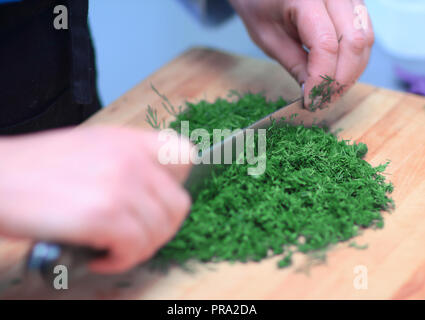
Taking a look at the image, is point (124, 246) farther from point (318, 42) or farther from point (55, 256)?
point (318, 42)

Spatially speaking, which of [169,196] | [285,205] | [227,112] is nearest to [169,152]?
[169,196]

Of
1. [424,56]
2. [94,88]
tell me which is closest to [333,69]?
[94,88]

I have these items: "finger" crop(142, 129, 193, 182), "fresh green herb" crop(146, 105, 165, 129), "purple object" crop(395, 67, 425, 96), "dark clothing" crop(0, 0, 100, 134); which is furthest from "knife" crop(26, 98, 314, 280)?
"purple object" crop(395, 67, 425, 96)

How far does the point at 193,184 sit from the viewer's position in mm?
1059

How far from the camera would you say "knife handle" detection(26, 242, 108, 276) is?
81 cm

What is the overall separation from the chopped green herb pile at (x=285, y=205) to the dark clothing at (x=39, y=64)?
55 centimetres

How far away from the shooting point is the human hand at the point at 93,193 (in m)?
0.74

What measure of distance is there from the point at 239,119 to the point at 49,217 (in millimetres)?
737

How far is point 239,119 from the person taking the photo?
136cm

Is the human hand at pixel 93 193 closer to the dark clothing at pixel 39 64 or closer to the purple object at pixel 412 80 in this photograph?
the dark clothing at pixel 39 64

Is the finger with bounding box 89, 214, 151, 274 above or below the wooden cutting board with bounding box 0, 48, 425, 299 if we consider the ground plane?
above

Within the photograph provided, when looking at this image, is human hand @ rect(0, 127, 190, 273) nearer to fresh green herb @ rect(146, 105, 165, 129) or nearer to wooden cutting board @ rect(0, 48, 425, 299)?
wooden cutting board @ rect(0, 48, 425, 299)

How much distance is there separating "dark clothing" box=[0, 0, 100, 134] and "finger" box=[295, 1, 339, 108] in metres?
0.60

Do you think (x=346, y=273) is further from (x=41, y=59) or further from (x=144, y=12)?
(x=144, y=12)
